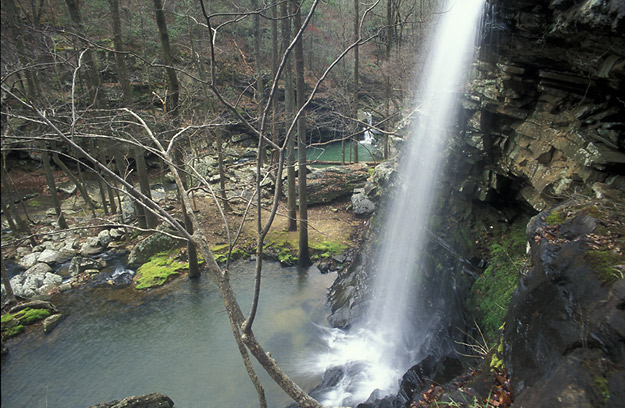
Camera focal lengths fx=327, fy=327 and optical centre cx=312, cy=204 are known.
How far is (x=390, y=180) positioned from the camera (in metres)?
10.2

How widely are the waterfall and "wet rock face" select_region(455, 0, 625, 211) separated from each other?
123cm

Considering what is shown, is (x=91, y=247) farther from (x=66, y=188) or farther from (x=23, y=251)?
(x=66, y=188)

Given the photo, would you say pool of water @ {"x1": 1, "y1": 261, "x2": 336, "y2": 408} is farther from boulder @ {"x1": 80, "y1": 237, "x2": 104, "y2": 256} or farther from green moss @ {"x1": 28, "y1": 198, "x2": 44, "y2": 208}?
green moss @ {"x1": 28, "y1": 198, "x2": 44, "y2": 208}

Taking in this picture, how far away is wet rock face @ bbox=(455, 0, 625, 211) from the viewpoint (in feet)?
Result: 12.8

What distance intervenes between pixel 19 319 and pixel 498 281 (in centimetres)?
1099

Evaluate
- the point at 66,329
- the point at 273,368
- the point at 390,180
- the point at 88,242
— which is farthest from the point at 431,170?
the point at 88,242

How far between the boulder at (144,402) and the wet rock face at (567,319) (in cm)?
581

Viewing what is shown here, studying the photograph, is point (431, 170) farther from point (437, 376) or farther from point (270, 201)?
point (270, 201)

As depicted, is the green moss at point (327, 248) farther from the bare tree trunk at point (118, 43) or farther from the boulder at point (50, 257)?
the boulder at point (50, 257)

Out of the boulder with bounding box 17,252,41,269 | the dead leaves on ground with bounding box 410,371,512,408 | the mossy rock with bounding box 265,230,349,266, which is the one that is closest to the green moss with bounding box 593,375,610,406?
the dead leaves on ground with bounding box 410,371,512,408

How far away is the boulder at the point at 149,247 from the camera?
Answer: 10.5m

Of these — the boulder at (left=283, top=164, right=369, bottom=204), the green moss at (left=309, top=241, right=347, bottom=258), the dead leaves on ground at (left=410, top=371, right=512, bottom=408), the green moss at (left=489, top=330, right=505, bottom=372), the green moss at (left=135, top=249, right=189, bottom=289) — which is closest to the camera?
the dead leaves on ground at (left=410, top=371, right=512, bottom=408)

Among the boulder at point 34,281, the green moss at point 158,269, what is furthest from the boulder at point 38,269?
the green moss at point 158,269

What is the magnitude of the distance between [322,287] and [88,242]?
8.32 metres
